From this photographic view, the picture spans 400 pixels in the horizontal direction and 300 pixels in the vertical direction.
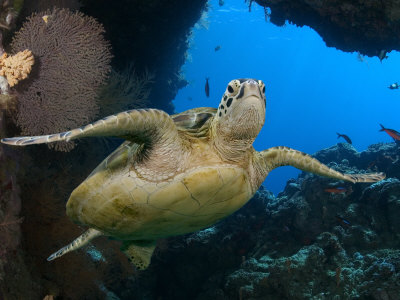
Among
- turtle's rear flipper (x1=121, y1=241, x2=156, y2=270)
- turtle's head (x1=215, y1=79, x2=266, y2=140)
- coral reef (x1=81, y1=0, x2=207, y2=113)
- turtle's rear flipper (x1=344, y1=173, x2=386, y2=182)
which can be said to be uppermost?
coral reef (x1=81, y1=0, x2=207, y2=113)

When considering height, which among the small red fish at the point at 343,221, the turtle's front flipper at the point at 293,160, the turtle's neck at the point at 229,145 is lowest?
the turtle's neck at the point at 229,145

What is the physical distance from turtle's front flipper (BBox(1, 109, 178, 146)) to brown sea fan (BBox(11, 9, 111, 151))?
7.35ft

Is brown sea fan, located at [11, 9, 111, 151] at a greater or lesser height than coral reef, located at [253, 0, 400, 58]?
lesser

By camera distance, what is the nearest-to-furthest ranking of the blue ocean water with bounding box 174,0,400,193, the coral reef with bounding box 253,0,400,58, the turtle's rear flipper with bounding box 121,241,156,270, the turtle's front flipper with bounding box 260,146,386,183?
1. the turtle's front flipper with bounding box 260,146,386,183
2. the turtle's rear flipper with bounding box 121,241,156,270
3. the coral reef with bounding box 253,0,400,58
4. the blue ocean water with bounding box 174,0,400,193

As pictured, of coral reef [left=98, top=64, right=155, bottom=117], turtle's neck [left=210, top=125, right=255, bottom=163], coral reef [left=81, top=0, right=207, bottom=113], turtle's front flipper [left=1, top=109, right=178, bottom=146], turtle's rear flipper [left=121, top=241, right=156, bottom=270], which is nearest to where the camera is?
turtle's front flipper [left=1, top=109, right=178, bottom=146]

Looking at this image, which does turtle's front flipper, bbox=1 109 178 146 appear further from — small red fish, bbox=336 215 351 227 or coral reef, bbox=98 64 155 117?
small red fish, bbox=336 215 351 227

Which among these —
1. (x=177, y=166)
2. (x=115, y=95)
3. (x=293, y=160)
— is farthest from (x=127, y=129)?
(x=115, y=95)

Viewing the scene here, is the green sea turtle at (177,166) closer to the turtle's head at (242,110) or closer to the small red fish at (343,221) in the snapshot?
the turtle's head at (242,110)

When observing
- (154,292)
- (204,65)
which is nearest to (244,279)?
(154,292)

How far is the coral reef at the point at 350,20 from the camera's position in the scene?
230 inches

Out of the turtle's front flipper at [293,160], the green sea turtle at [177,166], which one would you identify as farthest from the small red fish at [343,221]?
the green sea turtle at [177,166]

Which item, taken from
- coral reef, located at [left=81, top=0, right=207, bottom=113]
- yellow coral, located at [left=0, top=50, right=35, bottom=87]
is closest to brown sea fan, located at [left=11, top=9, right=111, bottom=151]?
yellow coral, located at [left=0, top=50, right=35, bottom=87]

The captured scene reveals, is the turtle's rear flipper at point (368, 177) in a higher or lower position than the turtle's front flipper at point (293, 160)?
higher

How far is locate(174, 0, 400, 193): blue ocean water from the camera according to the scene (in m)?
56.3
